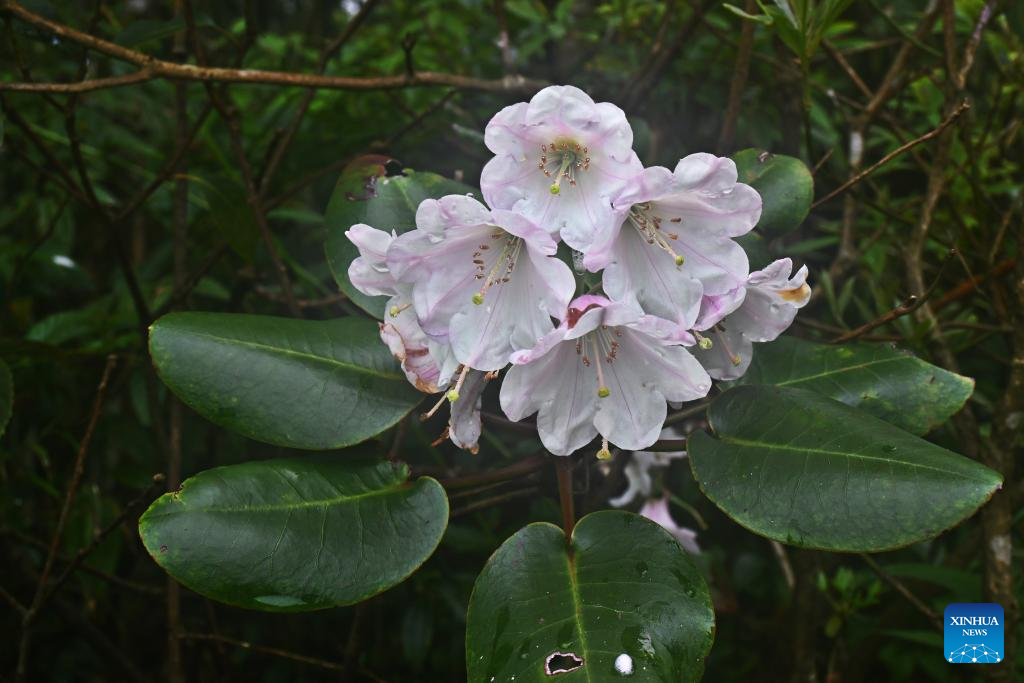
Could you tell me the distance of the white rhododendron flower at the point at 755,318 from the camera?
3.23 ft

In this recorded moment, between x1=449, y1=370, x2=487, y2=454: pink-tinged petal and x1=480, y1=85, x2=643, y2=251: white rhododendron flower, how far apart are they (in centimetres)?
22

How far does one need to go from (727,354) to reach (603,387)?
205 mm

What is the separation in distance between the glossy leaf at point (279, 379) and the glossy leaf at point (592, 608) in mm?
260

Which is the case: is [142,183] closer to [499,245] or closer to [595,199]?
[499,245]

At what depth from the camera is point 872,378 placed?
1.12 metres

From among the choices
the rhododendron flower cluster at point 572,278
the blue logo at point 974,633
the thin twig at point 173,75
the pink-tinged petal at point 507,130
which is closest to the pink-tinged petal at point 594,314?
the rhododendron flower cluster at point 572,278

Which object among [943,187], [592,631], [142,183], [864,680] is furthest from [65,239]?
[864,680]

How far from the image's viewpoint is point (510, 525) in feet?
5.42

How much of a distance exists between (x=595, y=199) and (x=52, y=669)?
162 cm

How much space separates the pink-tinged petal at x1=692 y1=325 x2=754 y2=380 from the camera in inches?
42.1

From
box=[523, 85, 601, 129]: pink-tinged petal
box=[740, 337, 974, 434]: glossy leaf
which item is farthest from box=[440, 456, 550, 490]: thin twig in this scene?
box=[523, 85, 601, 129]: pink-tinged petal

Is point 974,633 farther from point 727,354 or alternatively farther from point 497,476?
point 497,476

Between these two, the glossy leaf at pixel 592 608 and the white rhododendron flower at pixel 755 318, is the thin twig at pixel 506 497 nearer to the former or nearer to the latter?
the glossy leaf at pixel 592 608

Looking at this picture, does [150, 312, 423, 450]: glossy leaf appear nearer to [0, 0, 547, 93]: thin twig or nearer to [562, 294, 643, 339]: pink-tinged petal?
[562, 294, 643, 339]: pink-tinged petal
